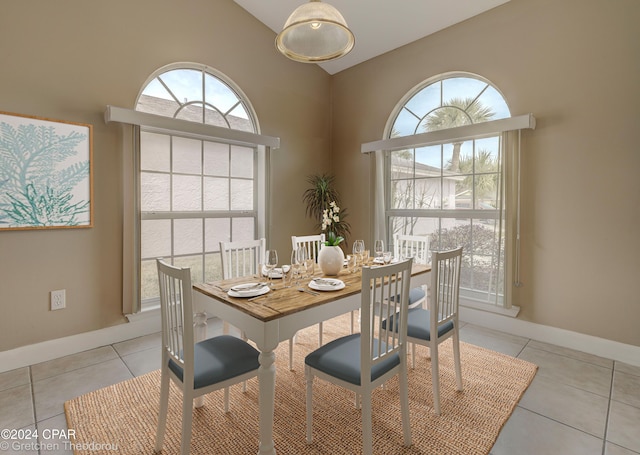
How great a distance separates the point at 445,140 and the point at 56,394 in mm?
3905

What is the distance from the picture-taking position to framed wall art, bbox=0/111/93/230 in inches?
92.0

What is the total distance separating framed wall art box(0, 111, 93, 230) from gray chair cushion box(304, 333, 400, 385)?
7.64ft

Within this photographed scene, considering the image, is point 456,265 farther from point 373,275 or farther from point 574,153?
point 574,153

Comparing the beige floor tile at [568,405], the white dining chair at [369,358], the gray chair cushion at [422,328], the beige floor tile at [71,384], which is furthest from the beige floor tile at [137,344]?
the beige floor tile at [568,405]

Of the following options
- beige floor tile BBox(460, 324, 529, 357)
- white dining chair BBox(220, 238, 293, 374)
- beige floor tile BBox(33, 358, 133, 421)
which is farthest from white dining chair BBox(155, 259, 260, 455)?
beige floor tile BBox(460, 324, 529, 357)

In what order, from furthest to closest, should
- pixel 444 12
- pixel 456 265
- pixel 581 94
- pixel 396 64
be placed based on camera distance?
pixel 396 64 → pixel 444 12 → pixel 581 94 → pixel 456 265

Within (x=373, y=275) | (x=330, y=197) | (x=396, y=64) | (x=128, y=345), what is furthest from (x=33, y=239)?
(x=396, y=64)

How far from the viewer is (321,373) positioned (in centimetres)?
161

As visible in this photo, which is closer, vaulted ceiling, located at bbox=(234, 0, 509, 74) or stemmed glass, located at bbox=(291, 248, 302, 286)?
stemmed glass, located at bbox=(291, 248, 302, 286)

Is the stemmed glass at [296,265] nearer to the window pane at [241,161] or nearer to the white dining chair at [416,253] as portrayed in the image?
the white dining chair at [416,253]

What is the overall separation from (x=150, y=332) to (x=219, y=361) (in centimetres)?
190

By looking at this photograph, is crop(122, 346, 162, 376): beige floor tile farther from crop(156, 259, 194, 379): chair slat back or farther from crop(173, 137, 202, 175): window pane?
crop(173, 137, 202, 175): window pane

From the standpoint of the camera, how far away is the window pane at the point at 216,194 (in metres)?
3.48

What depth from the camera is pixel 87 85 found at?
2.65 metres
